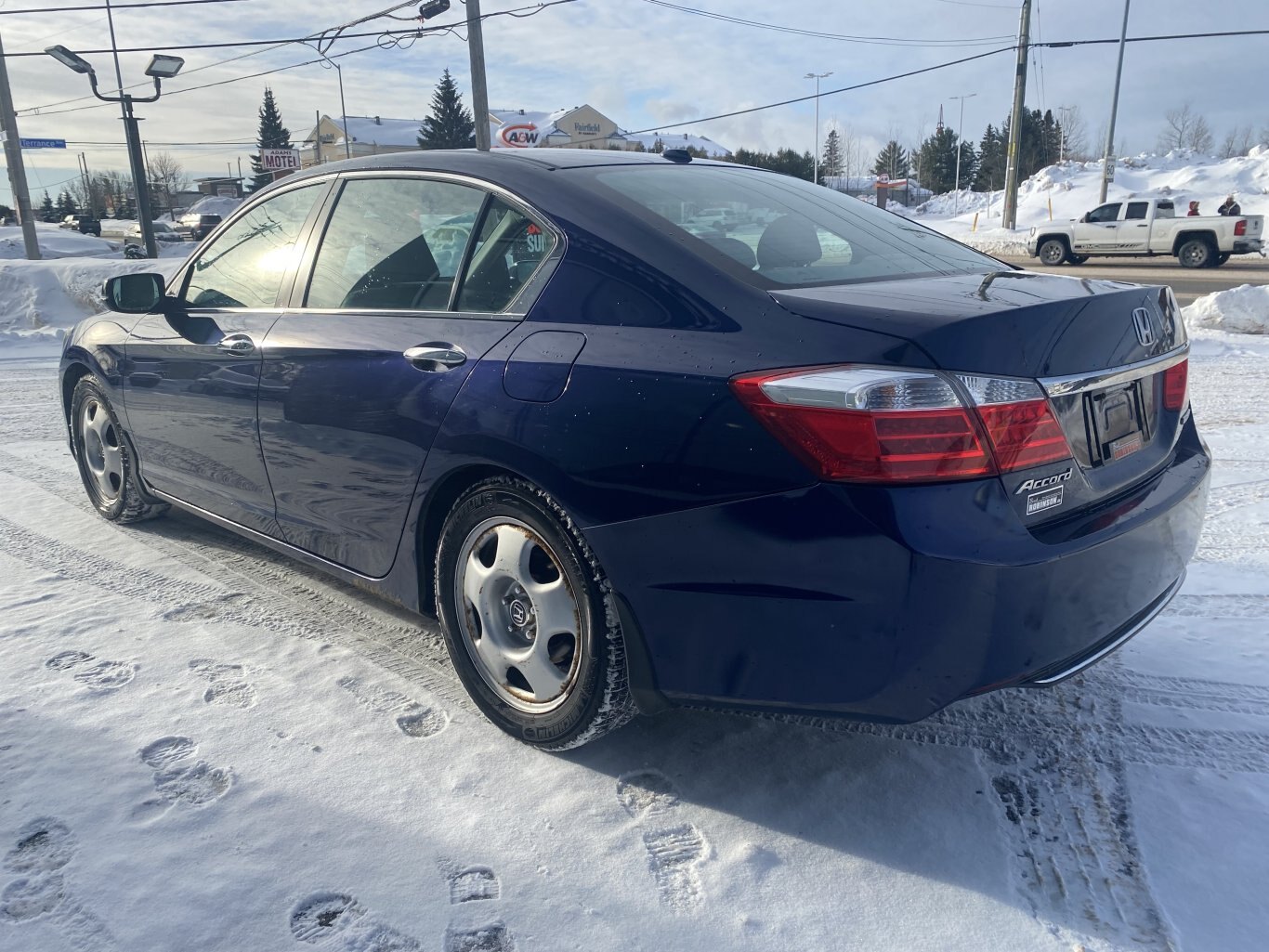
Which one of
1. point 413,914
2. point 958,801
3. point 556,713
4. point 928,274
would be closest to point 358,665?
point 556,713

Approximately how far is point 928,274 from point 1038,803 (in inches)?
55.0

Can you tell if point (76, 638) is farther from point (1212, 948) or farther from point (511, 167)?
point (1212, 948)

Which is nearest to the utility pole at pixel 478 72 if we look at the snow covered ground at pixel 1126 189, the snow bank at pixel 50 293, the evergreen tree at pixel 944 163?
the snow bank at pixel 50 293

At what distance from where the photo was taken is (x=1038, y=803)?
242 centimetres

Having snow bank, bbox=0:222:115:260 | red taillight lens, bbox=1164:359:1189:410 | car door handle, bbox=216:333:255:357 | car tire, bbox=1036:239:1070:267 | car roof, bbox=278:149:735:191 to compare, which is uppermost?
car roof, bbox=278:149:735:191

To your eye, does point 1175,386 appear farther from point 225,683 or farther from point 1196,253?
point 1196,253

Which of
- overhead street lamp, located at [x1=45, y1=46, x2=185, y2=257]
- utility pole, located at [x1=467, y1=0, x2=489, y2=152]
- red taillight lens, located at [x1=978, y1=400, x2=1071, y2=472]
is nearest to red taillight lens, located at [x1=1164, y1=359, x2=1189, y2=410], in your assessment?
red taillight lens, located at [x1=978, y1=400, x2=1071, y2=472]

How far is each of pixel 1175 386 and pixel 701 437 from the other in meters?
1.45

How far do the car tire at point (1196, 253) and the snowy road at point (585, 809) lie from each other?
23.4 metres

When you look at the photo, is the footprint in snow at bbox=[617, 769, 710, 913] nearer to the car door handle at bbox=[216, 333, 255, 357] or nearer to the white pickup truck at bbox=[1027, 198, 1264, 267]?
the car door handle at bbox=[216, 333, 255, 357]

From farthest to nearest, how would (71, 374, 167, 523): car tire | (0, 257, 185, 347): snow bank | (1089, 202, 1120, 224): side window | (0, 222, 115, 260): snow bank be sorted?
(0, 222, 115, 260): snow bank
(1089, 202, 1120, 224): side window
(0, 257, 185, 347): snow bank
(71, 374, 167, 523): car tire

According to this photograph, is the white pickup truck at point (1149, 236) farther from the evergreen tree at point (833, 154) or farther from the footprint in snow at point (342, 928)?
the evergreen tree at point (833, 154)

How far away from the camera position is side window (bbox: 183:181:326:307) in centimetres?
348

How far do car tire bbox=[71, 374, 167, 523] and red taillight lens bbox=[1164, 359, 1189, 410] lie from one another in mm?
4056
